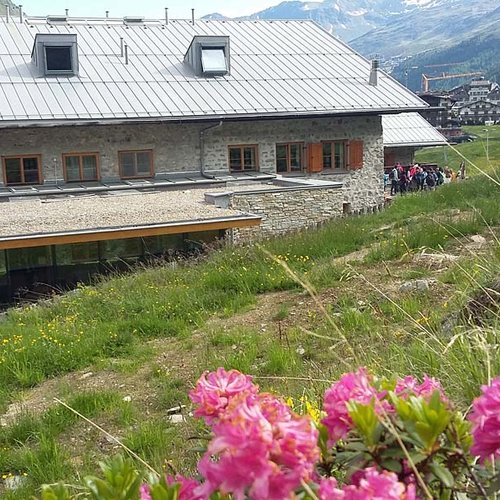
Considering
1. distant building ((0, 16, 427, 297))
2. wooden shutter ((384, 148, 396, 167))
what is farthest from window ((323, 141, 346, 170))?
wooden shutter ((384, 148, 396, 167))

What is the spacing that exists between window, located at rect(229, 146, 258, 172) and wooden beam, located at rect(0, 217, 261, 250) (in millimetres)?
8826

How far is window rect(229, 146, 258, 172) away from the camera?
934 inches

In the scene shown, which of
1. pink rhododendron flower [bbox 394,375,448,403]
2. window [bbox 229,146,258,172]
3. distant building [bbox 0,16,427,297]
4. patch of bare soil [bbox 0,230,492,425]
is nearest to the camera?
pink rhododendron flower [bbox 394,375,448,403]

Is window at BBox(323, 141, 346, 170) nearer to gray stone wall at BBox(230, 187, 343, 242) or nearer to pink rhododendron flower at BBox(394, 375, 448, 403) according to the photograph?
gray stone wall at BBox(230, 187, 343, 242)

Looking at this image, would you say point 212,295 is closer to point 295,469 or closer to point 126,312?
point 126,312

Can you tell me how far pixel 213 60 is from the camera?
25.3 m

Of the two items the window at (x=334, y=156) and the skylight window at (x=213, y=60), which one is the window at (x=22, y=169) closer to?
the skylight window at (x=213, y=60)

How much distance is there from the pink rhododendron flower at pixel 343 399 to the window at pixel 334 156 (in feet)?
77.3

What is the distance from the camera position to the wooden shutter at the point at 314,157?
24172mm

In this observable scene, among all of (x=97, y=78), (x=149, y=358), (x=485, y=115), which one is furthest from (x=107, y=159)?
(x=485, y=115)

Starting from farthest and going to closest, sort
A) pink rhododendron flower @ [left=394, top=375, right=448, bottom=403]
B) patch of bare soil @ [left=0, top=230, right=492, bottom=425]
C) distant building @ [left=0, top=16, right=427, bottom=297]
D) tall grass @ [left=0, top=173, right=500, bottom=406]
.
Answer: distant building @ [left=0, top=16, right=427, bottom=297] < tall grass @ [left=0, top=173, right=500, bottom=406] < patch of bare soil @ [left=0, top=230, right=492, bottom=425] < pink rhododendron flower @ [left=394, top=375, right=448, bottom=403]

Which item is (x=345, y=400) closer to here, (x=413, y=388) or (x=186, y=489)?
(x=413, y=388)

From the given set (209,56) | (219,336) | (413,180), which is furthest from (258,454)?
(413,180)

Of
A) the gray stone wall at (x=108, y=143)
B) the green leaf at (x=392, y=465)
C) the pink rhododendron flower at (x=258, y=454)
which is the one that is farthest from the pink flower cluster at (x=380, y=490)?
the gray stone wall at (x=108, y=143)
